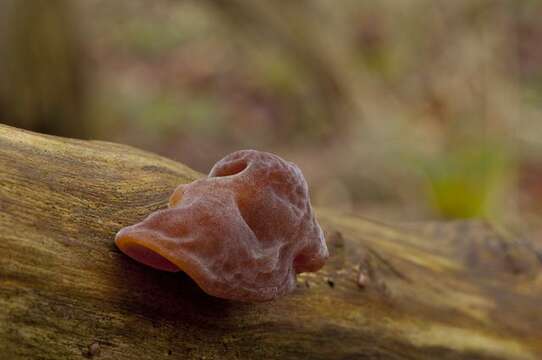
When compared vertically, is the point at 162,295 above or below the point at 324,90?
above

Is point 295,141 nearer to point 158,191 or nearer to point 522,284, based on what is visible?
point 522,284

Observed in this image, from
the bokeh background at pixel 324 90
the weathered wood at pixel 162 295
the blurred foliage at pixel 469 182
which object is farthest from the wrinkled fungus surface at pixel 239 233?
the blurred foliage at pixel 469 182

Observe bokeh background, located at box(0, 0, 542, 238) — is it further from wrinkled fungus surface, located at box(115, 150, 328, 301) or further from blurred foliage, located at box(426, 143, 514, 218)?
wrinkled fungus surface, located at box(115, 150, 328, 301)

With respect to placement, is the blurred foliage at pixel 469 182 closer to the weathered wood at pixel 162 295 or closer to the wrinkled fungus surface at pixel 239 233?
the weathered wood at pixel 162 295

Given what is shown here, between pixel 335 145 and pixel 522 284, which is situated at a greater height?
pixel 522 284

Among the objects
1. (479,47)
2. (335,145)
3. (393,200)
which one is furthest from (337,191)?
(479,47)

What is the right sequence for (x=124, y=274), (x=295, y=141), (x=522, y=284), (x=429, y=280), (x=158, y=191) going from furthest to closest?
(x=295, y=141), (x=522, y=284), (x=429, y=280), (x=158, y=191), (x=124, y=274)

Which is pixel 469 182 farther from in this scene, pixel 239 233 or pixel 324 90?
pixel 239 233

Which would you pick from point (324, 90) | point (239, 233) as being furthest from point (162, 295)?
point (324, 90)
